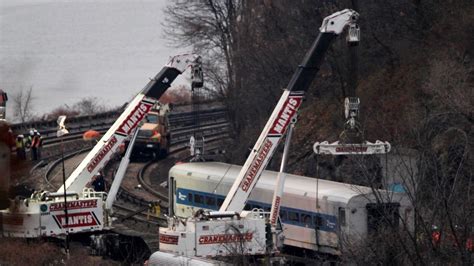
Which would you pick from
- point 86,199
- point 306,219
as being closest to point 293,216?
point 306,219

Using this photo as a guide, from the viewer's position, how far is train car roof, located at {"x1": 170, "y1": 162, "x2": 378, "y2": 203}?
24609 millimetres

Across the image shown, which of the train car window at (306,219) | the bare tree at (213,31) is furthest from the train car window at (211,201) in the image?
the bare tree at (213,31)

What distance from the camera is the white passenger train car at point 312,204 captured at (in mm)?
23781

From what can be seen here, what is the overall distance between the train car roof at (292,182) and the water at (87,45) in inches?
154

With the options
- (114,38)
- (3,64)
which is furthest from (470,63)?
(114,38)

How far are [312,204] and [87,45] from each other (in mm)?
60313

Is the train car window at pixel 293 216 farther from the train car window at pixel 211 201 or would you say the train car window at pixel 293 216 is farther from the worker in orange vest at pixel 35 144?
the worker in orange vest at pixel 35 144

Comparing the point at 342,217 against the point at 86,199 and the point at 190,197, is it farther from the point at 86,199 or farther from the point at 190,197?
the point at 190,197

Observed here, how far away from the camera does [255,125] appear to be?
129ft

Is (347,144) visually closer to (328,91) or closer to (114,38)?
(328,91)

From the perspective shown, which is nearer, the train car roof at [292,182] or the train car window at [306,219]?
the train car roof at [292,182]

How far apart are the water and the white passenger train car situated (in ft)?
14.6

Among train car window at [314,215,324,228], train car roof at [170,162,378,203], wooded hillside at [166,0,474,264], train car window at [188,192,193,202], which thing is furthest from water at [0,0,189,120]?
train car window at [314,215,324,228]

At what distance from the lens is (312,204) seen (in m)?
25.3
